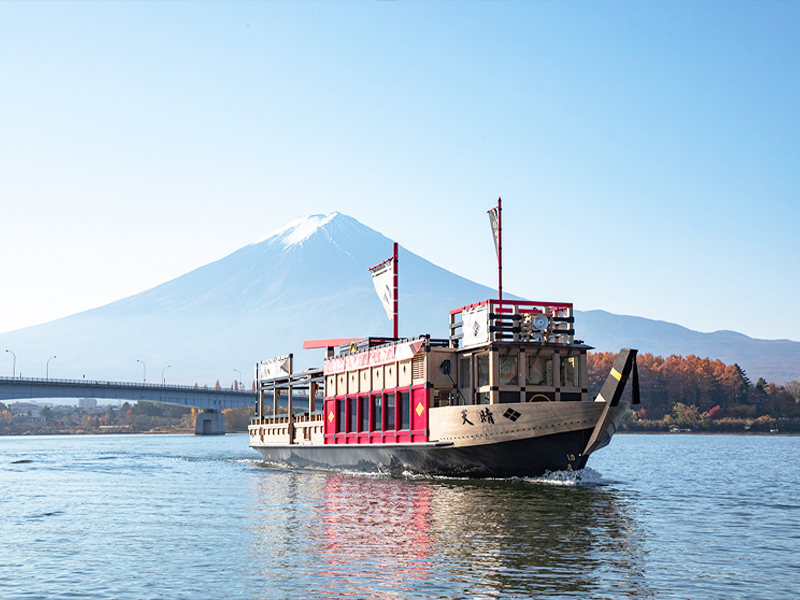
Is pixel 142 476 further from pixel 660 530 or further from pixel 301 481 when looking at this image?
pixel 660 530

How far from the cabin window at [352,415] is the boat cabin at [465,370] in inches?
1.7

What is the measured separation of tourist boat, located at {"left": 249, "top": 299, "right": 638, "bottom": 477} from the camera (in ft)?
109

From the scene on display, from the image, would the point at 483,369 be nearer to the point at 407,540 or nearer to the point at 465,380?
the point at 465,380

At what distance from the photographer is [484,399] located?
3691 centimetres

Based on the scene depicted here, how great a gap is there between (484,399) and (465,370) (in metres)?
1.97

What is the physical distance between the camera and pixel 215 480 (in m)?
43.3

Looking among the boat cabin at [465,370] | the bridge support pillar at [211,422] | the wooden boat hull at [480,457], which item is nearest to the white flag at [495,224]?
the boat cabin at [465,370]

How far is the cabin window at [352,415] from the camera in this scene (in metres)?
45.6

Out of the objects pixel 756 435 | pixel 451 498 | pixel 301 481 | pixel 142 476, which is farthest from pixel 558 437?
pixel 756 435

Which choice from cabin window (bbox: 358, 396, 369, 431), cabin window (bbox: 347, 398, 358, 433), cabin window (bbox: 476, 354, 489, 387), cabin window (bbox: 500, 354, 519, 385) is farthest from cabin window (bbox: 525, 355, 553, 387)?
cabin window (bbox: 347, 398, 358, 433)

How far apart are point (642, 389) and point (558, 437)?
480 feet

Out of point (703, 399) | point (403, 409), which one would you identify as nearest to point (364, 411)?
point (403, 409)

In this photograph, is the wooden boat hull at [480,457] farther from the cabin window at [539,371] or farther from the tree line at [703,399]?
the tree line at [703,399]

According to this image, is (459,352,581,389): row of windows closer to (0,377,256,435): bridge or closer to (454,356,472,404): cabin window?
(454,356,472,404): cabin window
